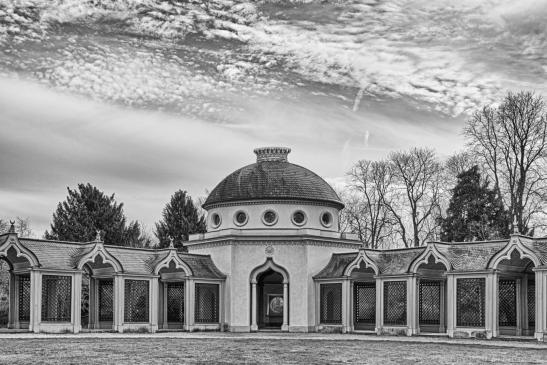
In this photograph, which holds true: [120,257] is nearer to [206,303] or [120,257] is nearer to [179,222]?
[206,303]

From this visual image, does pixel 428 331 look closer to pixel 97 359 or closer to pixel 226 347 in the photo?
pixel 226 347

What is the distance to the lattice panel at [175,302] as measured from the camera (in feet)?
162

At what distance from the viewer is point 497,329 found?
40.5 meters

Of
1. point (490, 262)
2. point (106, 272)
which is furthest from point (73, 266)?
point (490, 262)

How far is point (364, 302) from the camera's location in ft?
159

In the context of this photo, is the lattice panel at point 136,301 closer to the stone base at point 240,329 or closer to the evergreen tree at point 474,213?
the stone base at point 240,329

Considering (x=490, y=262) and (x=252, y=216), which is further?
(x=252, y=216)

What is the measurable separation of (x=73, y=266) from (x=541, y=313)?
2388 cm

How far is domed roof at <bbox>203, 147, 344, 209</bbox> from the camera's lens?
164 feet

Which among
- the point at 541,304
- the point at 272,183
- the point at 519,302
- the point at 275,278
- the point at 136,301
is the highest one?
the point at 272,183

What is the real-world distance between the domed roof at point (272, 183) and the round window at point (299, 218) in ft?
3.09

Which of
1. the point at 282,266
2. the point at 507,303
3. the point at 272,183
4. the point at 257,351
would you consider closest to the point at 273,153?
the point at 272,183

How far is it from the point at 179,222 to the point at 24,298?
26090 mm

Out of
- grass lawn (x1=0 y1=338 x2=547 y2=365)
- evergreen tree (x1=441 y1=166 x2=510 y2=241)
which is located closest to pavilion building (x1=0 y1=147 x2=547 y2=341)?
grass lawn (x1=0 y1=338 x2=547 y2=365)
